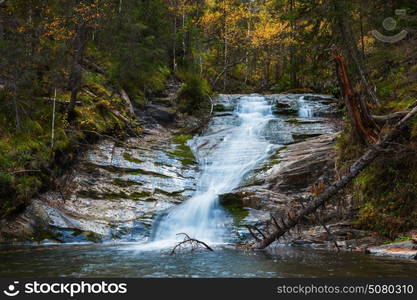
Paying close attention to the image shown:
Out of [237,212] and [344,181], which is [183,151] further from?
[344,181]

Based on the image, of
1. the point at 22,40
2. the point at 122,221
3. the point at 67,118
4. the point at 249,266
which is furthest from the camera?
the point at 67,118

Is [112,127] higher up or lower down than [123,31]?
lower down

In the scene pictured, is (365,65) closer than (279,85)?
Yes

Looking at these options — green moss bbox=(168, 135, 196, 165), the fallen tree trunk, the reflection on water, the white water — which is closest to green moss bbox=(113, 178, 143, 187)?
the white water

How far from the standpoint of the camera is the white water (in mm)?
12273

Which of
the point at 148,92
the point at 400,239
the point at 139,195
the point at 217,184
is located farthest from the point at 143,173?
the point at 148,92

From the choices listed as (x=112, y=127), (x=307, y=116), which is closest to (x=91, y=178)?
(x=112, y=127)

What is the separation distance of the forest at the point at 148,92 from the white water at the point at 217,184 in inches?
68.5

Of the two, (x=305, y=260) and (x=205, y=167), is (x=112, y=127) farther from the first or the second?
(x=305, y=260)

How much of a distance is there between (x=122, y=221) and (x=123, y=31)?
35.7 ft

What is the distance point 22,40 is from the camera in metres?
13.7

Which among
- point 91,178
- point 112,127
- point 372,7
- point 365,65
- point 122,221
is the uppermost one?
point 372,7

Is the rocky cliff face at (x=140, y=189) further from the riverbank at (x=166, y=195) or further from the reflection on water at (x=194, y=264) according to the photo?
the reflection on water at (x=194, y=264)

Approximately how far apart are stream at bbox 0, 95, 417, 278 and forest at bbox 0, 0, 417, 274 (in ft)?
3.95
